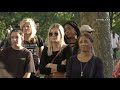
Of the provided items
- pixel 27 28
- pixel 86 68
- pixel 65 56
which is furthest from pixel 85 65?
pixel 27 28

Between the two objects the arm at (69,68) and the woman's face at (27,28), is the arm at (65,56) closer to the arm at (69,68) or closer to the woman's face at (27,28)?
the arm at (69,68)

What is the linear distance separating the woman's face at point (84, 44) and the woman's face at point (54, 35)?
331 mm

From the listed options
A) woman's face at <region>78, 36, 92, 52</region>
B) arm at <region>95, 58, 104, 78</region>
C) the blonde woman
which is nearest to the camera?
arm at <region>95, 58, 104, 78</region>

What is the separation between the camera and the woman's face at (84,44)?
4.90m

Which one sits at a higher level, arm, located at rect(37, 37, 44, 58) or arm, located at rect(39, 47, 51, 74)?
arm, located at rect(37, 37, 44, 58)

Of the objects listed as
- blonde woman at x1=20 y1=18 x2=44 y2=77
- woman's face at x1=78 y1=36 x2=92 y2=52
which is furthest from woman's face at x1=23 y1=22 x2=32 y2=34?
woman's face at x1=78 y1=36 x2=92 y2=52

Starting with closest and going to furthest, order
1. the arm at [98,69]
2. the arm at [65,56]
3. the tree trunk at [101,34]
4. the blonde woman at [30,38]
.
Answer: the arm at [98,69] < the arm at [65,56] < the blonde woman at [30,38] < the tree trunk at [101,34]

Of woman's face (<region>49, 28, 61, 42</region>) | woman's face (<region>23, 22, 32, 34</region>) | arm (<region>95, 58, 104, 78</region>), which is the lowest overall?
arm (<region>95, 58, 104, 78</region>)

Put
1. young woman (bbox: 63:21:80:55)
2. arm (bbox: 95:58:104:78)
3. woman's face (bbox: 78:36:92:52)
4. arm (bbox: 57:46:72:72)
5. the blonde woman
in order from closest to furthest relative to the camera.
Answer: arm (bbox: 95:58:104:78) → woman's face (bbox: 78:36:92:52) → arm (bbox: 57:46:72:72) → young woman (bbox: 63:21:80:55) → the blonde woman

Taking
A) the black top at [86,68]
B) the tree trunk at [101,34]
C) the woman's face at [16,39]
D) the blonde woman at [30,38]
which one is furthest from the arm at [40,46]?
the tree trunk at [101,34]

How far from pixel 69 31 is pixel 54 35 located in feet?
1.13

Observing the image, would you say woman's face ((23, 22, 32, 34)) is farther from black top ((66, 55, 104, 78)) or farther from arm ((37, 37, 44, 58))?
black top ((66, 55, 104, 78))

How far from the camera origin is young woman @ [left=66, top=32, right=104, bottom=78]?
15.6 ft
